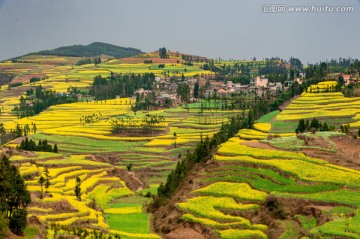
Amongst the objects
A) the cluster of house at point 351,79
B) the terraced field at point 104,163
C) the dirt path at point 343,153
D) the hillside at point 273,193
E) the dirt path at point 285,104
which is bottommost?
the terraced field at point 104,163

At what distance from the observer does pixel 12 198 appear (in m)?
32.1

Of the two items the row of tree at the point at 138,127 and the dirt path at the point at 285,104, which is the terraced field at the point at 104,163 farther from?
the dirt path at the point at 285,104

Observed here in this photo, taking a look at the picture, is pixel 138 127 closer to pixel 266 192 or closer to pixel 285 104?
pixel 285 104

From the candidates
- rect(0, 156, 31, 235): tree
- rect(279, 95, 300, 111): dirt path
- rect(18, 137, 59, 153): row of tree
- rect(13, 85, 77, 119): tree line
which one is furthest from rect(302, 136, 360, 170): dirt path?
rect(13, 85, 77, 119): tree line

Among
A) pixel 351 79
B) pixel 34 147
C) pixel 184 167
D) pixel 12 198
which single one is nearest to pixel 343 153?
pixel 184 167

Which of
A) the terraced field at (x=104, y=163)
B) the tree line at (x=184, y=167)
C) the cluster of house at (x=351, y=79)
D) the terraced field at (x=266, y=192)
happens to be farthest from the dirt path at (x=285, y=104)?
the terraced field at (x=266, y=192)

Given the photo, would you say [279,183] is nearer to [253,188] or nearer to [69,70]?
[253,188]

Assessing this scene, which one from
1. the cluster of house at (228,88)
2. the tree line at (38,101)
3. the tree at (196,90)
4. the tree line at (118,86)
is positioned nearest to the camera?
the tree line at (38,101)

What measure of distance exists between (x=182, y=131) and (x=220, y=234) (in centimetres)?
5319

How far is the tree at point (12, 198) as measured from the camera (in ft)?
99.9

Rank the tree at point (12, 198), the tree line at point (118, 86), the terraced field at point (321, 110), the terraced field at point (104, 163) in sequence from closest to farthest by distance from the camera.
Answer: the tree at point (12, 198) → the terraced field at point (104, 163) → the terraced field at point (321, 110) → the tree line at point (118, 86)

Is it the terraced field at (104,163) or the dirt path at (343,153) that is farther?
the dirt path at (343,153)

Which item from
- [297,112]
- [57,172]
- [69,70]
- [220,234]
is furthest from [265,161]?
[69,70]

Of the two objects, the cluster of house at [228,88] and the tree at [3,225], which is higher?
the cluster of house at [228,88]
